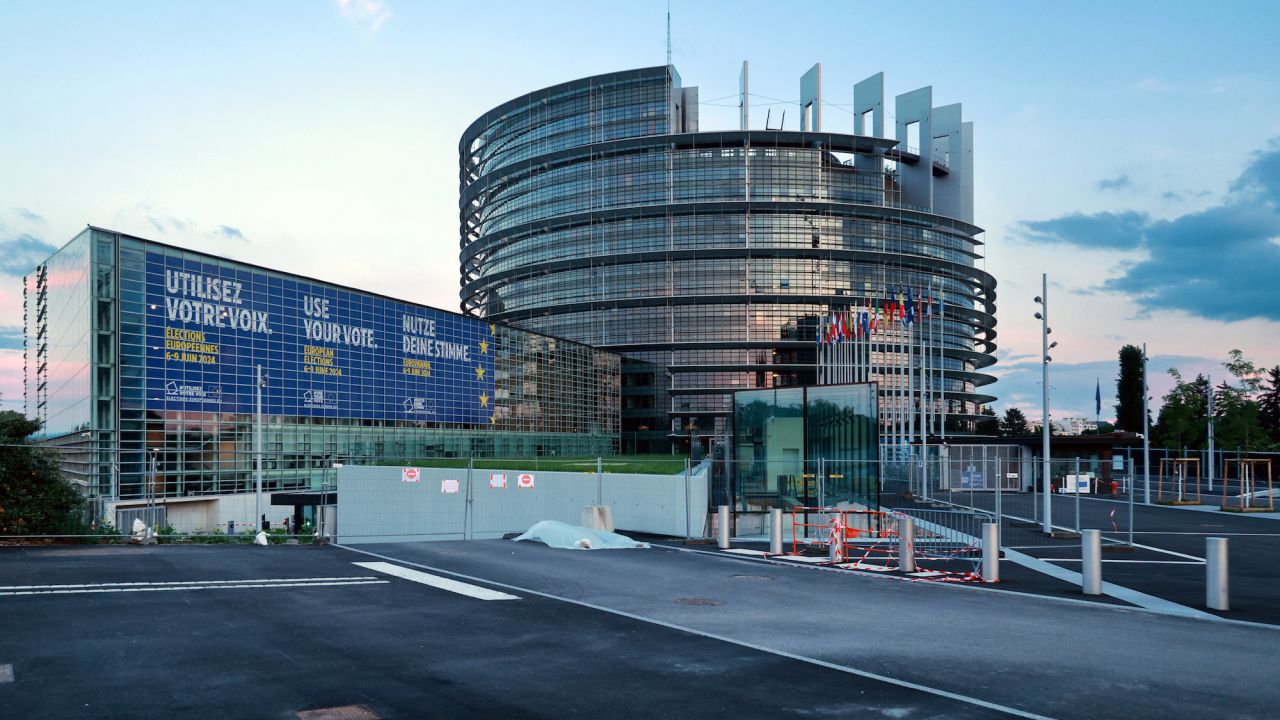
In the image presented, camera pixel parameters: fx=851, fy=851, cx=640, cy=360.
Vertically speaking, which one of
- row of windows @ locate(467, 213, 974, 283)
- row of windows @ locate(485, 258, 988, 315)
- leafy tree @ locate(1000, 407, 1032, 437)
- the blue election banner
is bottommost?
leafy tree @ locate(1000, 407, 1032, 437)

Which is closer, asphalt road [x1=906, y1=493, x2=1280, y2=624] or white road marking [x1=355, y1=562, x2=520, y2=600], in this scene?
white road marking [x1=355, y1=562, x2=520, y2=600]

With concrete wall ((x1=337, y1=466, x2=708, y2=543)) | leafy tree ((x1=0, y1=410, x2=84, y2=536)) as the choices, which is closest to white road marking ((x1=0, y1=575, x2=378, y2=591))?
concrete wall ((x1=337, y1=466, x2=708, y2=543))

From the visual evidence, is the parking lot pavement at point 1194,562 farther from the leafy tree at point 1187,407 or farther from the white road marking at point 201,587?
the leafy tree at point 1187,407

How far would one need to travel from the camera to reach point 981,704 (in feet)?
27.4

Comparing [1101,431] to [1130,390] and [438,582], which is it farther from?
[438,582]

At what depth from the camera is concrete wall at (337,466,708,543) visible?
1143 inches

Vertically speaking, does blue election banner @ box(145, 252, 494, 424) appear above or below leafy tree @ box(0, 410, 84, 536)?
above

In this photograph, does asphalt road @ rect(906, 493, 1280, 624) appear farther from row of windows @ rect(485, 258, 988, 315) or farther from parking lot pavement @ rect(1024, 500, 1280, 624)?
row of windows @ rect(485, 258, 988, 315)

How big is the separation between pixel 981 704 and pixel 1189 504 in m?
46.3

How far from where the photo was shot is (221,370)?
53062 mm

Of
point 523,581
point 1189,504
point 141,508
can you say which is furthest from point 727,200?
point 523,581

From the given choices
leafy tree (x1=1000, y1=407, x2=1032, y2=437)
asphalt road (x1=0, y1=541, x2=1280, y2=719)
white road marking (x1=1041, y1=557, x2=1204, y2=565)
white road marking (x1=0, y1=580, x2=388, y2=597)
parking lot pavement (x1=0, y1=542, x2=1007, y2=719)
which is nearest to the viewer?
parking lot pavement (x1=0, y1=542, x2=1007, y2=719)

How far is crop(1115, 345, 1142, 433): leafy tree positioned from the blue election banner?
95198 mm

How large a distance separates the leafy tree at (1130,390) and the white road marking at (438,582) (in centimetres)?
12543
